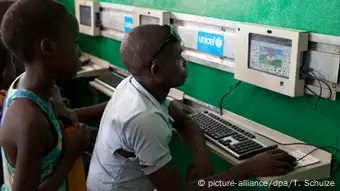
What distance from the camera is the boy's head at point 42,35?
3.50ft

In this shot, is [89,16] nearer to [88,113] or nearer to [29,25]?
[88,113]

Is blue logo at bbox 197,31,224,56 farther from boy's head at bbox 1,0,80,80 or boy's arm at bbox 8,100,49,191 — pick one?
boy's arm at bbox 8,100,49,191

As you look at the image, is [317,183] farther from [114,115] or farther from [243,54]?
[114,115]

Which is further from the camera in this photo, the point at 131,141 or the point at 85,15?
the point at 85,15

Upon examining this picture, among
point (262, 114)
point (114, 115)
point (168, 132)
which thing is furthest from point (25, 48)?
point (262, 114)

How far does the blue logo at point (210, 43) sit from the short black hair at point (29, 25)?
1.01m

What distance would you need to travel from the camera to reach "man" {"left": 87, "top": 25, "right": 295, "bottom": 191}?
1197 mm

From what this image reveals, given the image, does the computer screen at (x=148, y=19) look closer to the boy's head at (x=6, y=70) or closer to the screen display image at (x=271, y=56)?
the screen display image at (x=271, y=56)

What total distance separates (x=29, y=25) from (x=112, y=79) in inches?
60.4

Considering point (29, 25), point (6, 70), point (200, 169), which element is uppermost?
point (29, 25)

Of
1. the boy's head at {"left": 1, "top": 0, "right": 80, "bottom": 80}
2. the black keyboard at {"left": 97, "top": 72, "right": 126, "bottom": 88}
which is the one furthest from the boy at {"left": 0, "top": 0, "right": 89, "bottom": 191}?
the black keyboard at {"left": 97, "top": 72, "right": 126, "bottom": 88}

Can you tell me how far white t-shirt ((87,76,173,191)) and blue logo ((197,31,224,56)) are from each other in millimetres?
713

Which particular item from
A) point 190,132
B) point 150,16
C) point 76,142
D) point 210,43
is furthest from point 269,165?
point 150,16

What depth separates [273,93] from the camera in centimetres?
175
